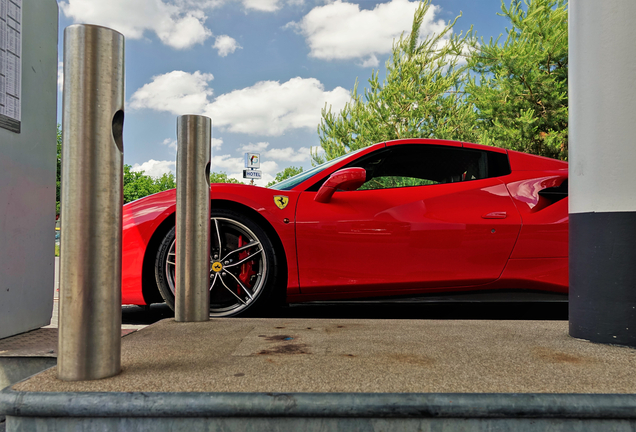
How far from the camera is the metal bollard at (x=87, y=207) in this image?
1500 millimetres

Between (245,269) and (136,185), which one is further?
(136,185)

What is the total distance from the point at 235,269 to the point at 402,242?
1193mm

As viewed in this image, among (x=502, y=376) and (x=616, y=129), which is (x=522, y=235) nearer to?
(x=616, y=129)

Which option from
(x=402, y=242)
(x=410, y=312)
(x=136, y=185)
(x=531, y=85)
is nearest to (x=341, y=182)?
(x=402, y=242)

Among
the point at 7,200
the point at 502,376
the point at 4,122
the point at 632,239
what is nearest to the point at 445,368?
the point at 502,376

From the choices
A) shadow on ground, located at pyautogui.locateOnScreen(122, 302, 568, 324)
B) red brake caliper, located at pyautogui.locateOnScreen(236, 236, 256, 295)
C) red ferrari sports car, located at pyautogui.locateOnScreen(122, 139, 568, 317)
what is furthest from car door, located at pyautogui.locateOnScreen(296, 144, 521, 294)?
shadow on ground, located at pyautogui.locateOnScreen(122, 302, 568, 324)

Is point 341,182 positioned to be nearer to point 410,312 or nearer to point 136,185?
point 410,312

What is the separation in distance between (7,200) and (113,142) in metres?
1.23

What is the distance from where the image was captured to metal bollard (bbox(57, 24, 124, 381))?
1.50 m


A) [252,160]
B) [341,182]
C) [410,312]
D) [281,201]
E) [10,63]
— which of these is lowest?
[410,312]

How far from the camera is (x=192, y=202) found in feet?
8.41

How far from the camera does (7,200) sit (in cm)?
239

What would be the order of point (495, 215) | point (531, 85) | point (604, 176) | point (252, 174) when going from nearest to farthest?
point (604, 176) < point (495, 215) < point (531, 85) < point (252, 174)

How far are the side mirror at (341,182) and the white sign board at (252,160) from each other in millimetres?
23654
